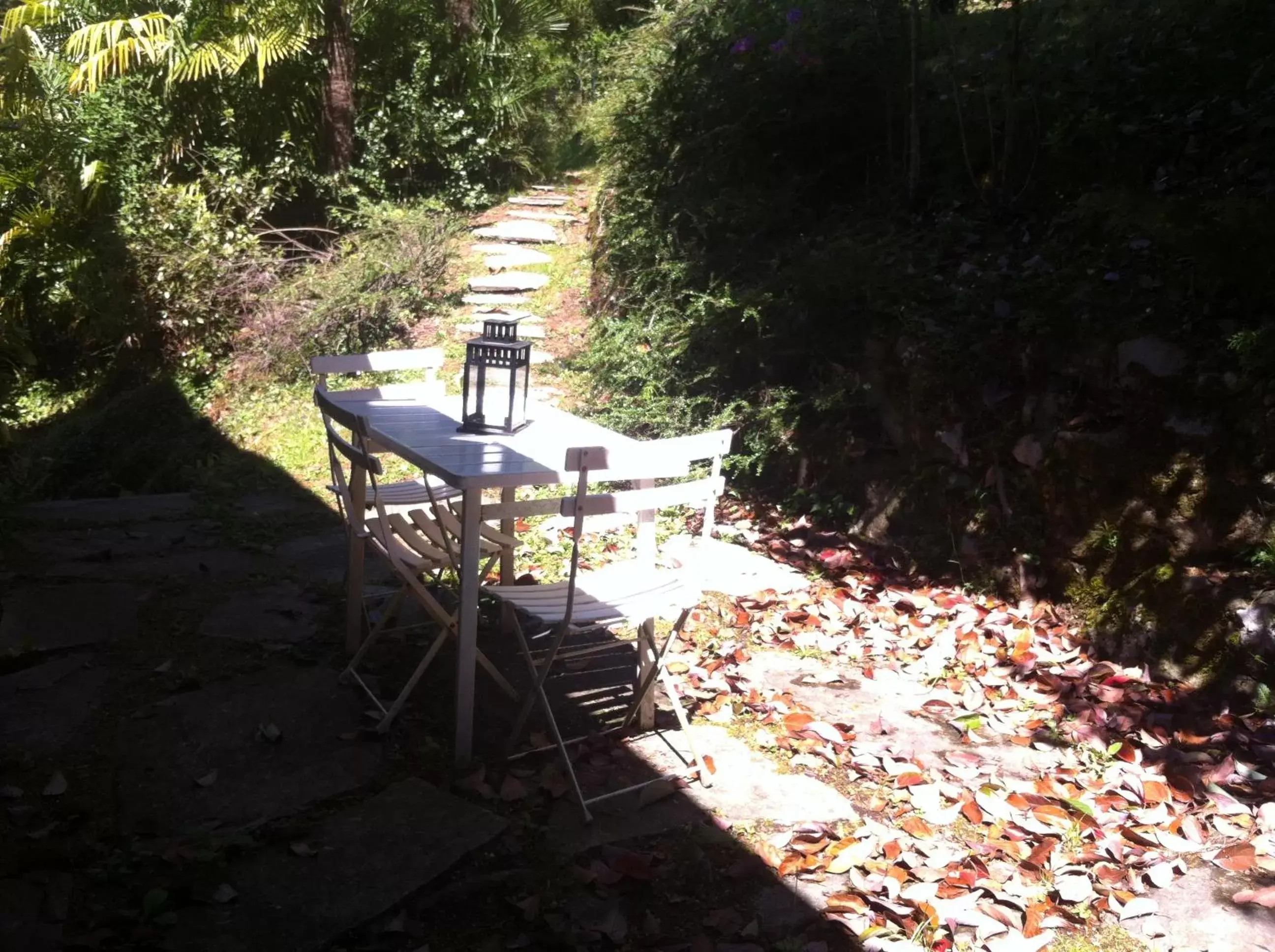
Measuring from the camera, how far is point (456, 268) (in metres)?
9.52

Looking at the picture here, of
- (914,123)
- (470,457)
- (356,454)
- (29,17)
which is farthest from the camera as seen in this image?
(29,17)

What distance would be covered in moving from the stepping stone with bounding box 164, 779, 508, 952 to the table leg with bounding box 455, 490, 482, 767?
19cm

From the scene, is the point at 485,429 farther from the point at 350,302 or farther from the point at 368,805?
the point at 350,302

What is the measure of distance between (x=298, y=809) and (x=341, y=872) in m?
0.36

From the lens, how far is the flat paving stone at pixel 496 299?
8.83 meters

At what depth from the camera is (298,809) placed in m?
2.97

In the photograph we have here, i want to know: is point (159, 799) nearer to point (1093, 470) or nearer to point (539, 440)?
point (539, 440)

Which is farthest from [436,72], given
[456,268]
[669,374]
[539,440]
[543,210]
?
[539,440]

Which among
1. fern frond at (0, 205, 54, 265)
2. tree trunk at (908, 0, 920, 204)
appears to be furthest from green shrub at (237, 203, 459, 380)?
tree trunk at (908, 0, 920, 204)

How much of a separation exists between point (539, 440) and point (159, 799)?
1.53 m

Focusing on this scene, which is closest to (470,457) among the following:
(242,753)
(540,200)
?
(242,753)

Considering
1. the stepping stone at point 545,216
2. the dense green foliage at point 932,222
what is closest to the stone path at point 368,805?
the dense green foliage at point 932,222

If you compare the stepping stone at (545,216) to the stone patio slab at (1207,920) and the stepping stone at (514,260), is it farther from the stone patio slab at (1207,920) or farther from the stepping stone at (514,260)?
the stone patio slab at (1207,920)

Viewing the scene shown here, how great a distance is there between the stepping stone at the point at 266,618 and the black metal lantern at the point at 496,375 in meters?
1.10
